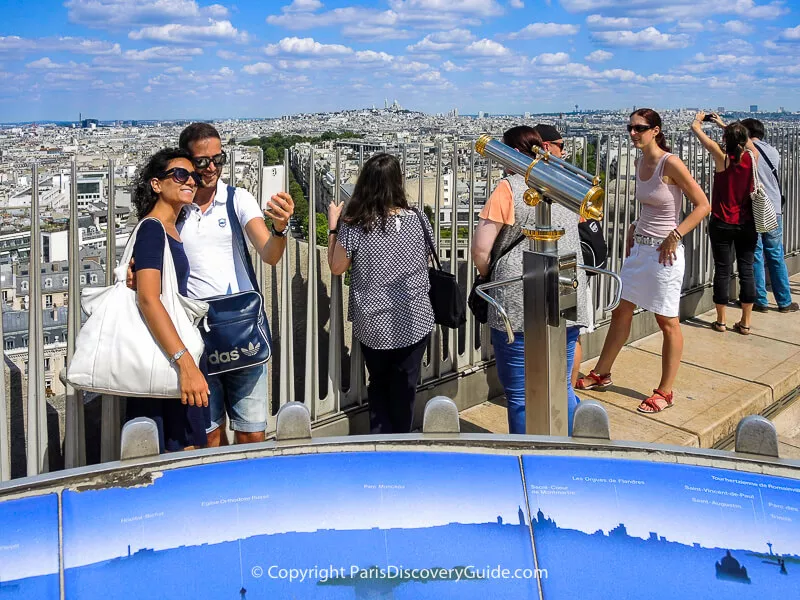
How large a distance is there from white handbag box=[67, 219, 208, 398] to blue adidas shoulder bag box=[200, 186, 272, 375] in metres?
0.36

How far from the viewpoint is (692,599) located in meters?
1.47

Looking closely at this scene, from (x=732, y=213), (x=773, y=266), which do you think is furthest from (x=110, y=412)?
(x=773, y=266)

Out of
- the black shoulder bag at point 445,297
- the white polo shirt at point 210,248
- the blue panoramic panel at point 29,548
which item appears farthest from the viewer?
the black shoulder bag at point 445,297

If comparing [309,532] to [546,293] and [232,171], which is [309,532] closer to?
[546,293]

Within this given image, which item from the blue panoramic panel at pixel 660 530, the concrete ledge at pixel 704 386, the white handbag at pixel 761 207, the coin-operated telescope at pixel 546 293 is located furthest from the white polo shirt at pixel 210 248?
the white handbag at pixel 761 207

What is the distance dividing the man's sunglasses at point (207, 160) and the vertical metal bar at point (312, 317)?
0.72m

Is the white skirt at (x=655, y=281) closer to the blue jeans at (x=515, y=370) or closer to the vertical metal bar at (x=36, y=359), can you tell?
the blue jeans at (x=515, y=370)

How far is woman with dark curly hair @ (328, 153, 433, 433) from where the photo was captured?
3.80 metres

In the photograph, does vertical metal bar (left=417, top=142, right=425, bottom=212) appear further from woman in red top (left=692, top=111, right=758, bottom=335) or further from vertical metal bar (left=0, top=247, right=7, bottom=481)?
woman in red top (left=692, top=111, right=758, bottom=335)

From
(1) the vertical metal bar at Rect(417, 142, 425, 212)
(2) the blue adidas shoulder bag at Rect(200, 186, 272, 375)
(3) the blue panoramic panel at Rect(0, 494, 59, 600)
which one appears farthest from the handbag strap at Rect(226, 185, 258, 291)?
(3) the blue panoramic panel at Rect(0, 494, 59, 600)

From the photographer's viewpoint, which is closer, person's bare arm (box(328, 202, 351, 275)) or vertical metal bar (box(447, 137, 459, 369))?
person's bare arm (box(328, 202, 351, 275))

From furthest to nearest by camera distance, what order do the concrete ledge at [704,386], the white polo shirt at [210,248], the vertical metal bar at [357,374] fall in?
the concrete ledge at [704,386] < the vertical metal bar at [357,374] < the white polo shirt at [210,248]

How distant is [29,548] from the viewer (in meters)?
1.56

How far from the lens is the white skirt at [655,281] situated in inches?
199
